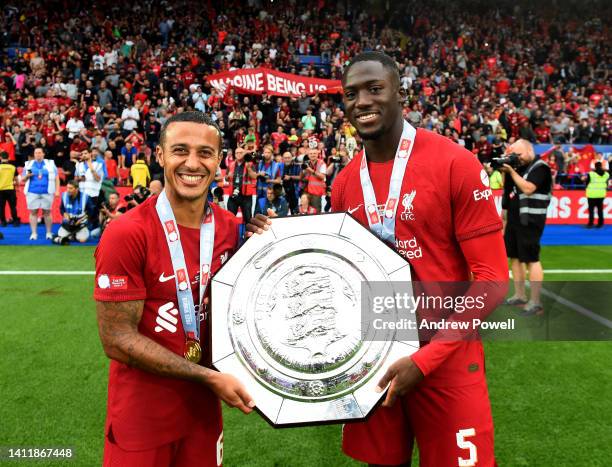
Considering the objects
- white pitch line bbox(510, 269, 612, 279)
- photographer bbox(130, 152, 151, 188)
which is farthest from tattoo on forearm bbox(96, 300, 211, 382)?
photographer bbox(130, 152, 151, 188)

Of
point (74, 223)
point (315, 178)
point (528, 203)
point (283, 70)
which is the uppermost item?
point (283, 70)

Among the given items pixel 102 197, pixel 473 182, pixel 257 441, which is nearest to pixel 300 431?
pixel 257 441

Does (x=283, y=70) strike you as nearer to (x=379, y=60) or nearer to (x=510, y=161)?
(x=510, y=161)

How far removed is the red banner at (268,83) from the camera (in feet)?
59.4

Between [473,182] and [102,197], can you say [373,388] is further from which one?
[102,197]

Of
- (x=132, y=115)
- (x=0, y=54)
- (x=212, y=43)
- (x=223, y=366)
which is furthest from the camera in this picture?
(x=212, y=43)

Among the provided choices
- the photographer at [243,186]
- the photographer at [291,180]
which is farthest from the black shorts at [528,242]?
the photographer at [291,180]

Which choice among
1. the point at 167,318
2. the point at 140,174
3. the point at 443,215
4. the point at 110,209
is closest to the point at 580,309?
the point at 443,215

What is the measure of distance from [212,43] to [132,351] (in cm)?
2246

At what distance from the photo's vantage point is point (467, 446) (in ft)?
6.23

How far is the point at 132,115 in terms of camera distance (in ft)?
52.7

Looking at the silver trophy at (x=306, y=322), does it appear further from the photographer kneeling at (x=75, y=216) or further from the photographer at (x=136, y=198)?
the photographer kneeling at (x=75, y=216)

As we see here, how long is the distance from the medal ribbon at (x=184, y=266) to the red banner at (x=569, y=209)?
12.9 m

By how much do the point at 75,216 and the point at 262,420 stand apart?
28.5 feet
